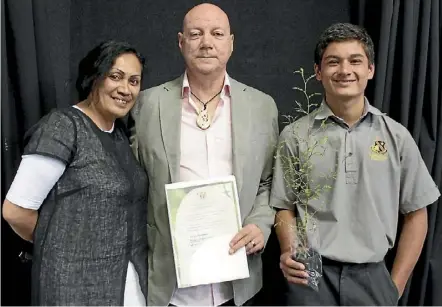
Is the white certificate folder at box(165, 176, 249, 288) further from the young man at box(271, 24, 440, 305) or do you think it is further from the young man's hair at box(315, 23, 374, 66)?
the young man's hair at box(315, 23, 374, 66)

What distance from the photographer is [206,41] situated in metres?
1.56

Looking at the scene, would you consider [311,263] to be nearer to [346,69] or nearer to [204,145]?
[204,145]

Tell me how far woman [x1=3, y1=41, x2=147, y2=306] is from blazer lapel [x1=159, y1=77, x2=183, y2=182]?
5.1 inches

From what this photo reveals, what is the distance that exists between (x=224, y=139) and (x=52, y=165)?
0.54m

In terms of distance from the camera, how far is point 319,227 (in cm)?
153

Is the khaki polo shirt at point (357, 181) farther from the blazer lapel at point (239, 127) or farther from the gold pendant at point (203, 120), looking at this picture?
the gold pendant at point (203, 120)

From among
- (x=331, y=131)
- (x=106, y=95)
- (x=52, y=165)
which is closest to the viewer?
(x=52, y=165)

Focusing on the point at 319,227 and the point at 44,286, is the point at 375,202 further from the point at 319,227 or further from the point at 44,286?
the point at 44,286

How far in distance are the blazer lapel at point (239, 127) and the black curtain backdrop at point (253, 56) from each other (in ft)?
1.55

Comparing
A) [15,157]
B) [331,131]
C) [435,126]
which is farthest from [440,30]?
[15,157]

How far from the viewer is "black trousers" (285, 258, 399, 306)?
149cm

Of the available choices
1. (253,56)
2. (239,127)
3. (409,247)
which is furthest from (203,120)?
(409,247)

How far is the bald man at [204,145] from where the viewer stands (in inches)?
60.4

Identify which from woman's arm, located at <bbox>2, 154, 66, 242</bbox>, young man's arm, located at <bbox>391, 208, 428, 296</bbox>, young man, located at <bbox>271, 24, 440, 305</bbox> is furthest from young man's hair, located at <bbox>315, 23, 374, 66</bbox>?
woman's arm, located at <bbox>2, 154, 66, 242</bbox>
